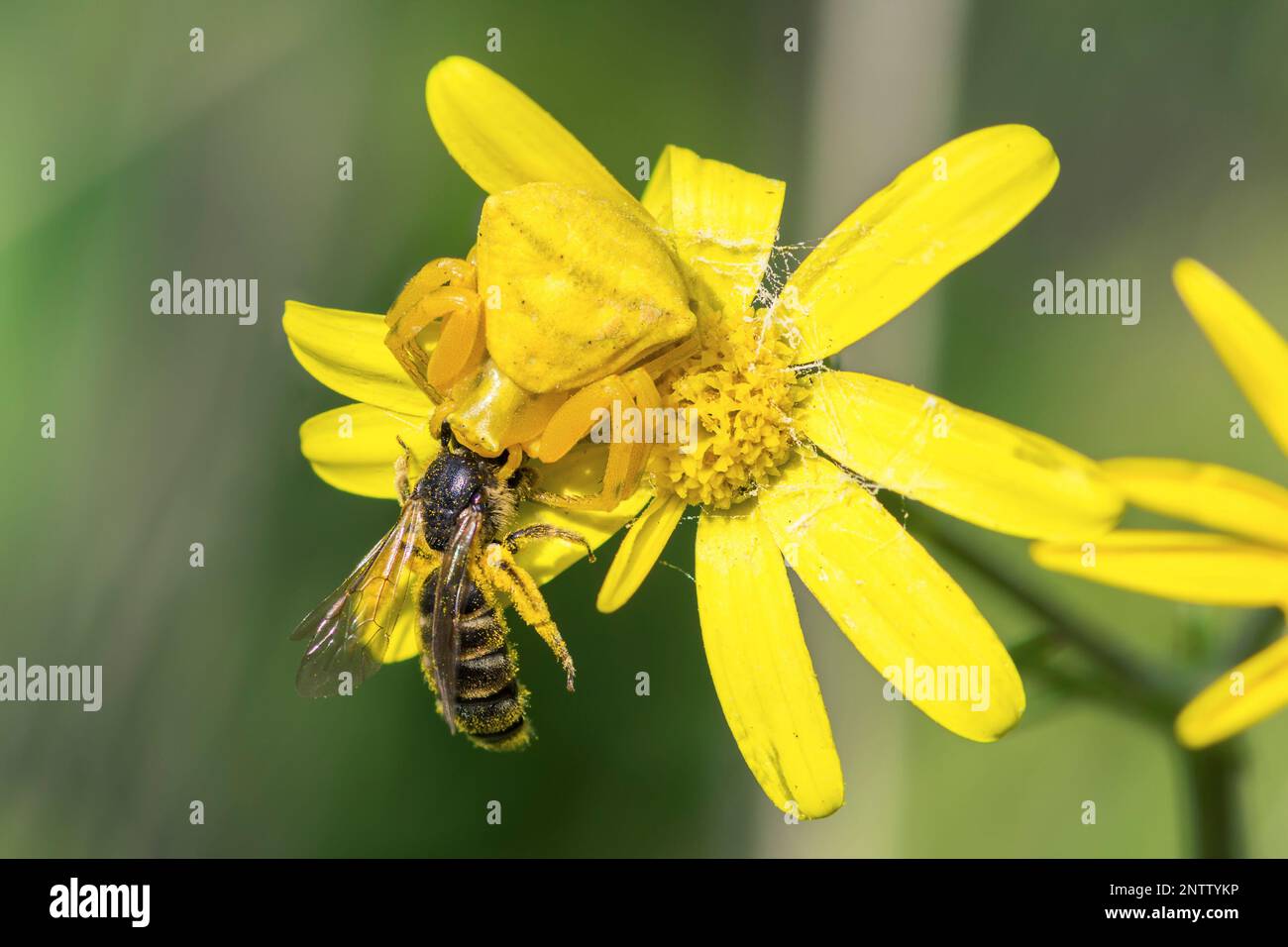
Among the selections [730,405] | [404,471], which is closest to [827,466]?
[730,405]

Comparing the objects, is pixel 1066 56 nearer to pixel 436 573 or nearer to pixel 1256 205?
pixel 1256 205

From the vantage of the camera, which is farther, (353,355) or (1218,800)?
(353,355)

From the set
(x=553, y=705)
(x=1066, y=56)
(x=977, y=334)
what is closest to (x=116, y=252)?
(x=553, y=705)

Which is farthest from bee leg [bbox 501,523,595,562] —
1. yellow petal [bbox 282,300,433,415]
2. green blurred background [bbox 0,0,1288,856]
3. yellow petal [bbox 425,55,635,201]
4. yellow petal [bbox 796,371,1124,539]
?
green blurred background [bbox 0,0,1288,856]

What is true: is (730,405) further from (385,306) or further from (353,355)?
(385,306)

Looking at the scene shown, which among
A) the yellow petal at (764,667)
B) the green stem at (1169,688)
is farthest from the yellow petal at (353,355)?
the green stem at (1169,688)

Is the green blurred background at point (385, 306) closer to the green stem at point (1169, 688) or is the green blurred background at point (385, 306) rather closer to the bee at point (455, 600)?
the green stem at point (1169, 688)
